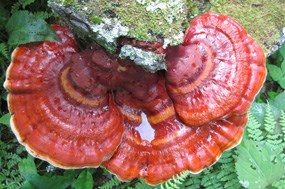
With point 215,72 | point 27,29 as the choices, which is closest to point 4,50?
point 27,29

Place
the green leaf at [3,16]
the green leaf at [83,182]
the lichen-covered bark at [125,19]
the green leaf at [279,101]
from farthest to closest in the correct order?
the green leaf at [279,101], the green leaf at [3,16], the green leaf at [83,182], the lichen-covered bark at [125,19]

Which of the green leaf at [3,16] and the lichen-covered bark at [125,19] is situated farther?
the green leaf at [3,16]

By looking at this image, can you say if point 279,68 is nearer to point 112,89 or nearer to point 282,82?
point 282,82

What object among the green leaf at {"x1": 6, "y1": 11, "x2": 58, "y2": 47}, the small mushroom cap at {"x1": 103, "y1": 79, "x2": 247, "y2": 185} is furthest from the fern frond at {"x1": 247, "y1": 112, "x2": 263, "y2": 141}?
the green leaf at {"x1": 6, "y1": 11, "x2": 58, "y2": 47}

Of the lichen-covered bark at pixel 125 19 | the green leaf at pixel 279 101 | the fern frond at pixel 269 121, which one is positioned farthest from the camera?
the green leaf at pixel 279 101

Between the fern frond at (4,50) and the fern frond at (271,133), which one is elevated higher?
the fern frond at (4,50)

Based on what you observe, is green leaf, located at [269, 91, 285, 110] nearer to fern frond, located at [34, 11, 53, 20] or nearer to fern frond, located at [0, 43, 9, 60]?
fern frond, located at [34, 11, 53, 20]

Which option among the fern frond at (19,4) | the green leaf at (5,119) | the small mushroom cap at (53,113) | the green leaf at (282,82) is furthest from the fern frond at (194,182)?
the fern frond at (19,4)

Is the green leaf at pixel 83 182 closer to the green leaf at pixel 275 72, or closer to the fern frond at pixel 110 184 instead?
the fern frond at pixel 110 184

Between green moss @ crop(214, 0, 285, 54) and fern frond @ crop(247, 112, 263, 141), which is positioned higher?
green moss @ crop(214, 0, 285, 54)
